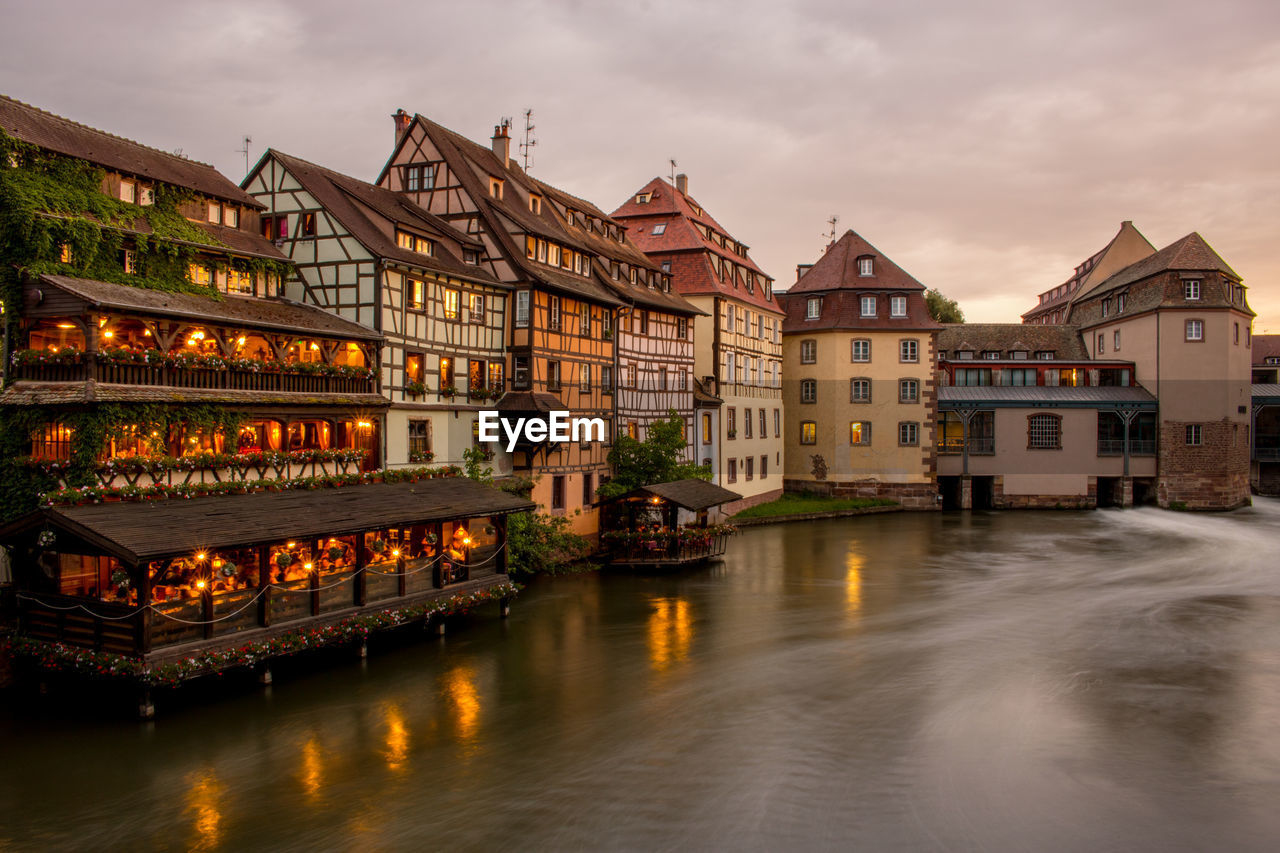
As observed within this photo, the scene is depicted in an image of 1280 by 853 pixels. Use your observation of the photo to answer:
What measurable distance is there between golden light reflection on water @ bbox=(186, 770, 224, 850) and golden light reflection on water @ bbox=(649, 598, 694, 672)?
8.68 m

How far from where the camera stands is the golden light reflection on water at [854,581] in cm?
2459

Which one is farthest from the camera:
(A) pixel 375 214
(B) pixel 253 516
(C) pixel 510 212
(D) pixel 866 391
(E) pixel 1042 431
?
(E) pixel 1042 431

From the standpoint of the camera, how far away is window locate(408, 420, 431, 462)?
2486 centimetres

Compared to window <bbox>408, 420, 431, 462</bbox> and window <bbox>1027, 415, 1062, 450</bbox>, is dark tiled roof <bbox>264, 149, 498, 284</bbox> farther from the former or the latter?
window <bbox>1027, 415, 1062, 450</bbox>

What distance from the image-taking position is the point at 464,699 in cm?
1622

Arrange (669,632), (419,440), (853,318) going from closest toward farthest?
(669,632) < (419,440) < (853,318)

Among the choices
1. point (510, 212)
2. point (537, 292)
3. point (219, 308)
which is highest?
point (510, 212)

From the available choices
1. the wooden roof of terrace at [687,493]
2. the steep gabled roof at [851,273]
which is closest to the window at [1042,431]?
the steep gabled roof at [851,273]

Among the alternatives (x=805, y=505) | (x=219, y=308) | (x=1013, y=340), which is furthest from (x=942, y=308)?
(x=219, y=308)

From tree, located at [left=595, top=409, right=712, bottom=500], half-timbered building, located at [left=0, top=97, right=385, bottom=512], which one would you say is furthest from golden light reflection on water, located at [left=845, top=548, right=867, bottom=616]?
half-timbered building, located at [left=0, top=97, right=385, bottom=512]

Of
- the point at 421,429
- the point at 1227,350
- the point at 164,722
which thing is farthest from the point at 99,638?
the point at 1227,350

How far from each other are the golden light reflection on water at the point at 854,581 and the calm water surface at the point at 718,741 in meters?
0.57

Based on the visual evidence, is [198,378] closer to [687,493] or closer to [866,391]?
[687,493]

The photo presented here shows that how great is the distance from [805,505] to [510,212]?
23501 millimetres
